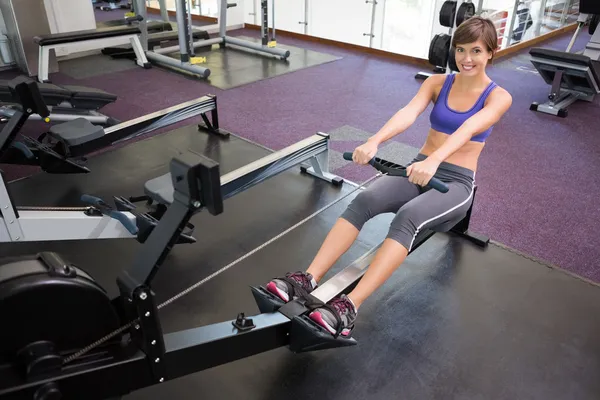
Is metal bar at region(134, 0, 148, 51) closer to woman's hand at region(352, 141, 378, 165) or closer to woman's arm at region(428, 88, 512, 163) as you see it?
woman's hand at region(352, 141, 378, 165)

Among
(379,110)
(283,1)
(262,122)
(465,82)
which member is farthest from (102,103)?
(283,1)

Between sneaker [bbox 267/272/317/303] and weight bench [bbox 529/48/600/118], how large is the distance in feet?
10.5

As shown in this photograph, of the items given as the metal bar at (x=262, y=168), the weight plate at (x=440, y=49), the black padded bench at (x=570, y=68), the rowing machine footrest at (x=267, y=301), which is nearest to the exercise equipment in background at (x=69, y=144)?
the metal bar at (x=262, y=168)

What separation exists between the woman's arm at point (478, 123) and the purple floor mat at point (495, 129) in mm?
791

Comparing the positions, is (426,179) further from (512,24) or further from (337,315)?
(512,24)

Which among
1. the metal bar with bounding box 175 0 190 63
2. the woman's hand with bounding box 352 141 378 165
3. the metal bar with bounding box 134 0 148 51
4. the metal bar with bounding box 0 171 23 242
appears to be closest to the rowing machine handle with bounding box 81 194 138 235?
the metal bar with bounding box 0 171 23 242

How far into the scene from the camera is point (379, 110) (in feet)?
12.9

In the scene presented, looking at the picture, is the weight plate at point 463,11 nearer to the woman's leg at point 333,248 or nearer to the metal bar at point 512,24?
the metal bar at point 512,24

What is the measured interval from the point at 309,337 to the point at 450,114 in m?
0.99

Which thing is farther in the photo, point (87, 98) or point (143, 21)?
point (143, 21)

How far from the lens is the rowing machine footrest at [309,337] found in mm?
1400

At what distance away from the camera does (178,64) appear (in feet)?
15.4

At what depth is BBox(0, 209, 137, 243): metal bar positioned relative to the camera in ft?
6.23

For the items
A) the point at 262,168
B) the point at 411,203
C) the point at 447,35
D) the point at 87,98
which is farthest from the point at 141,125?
the point at 447,35
